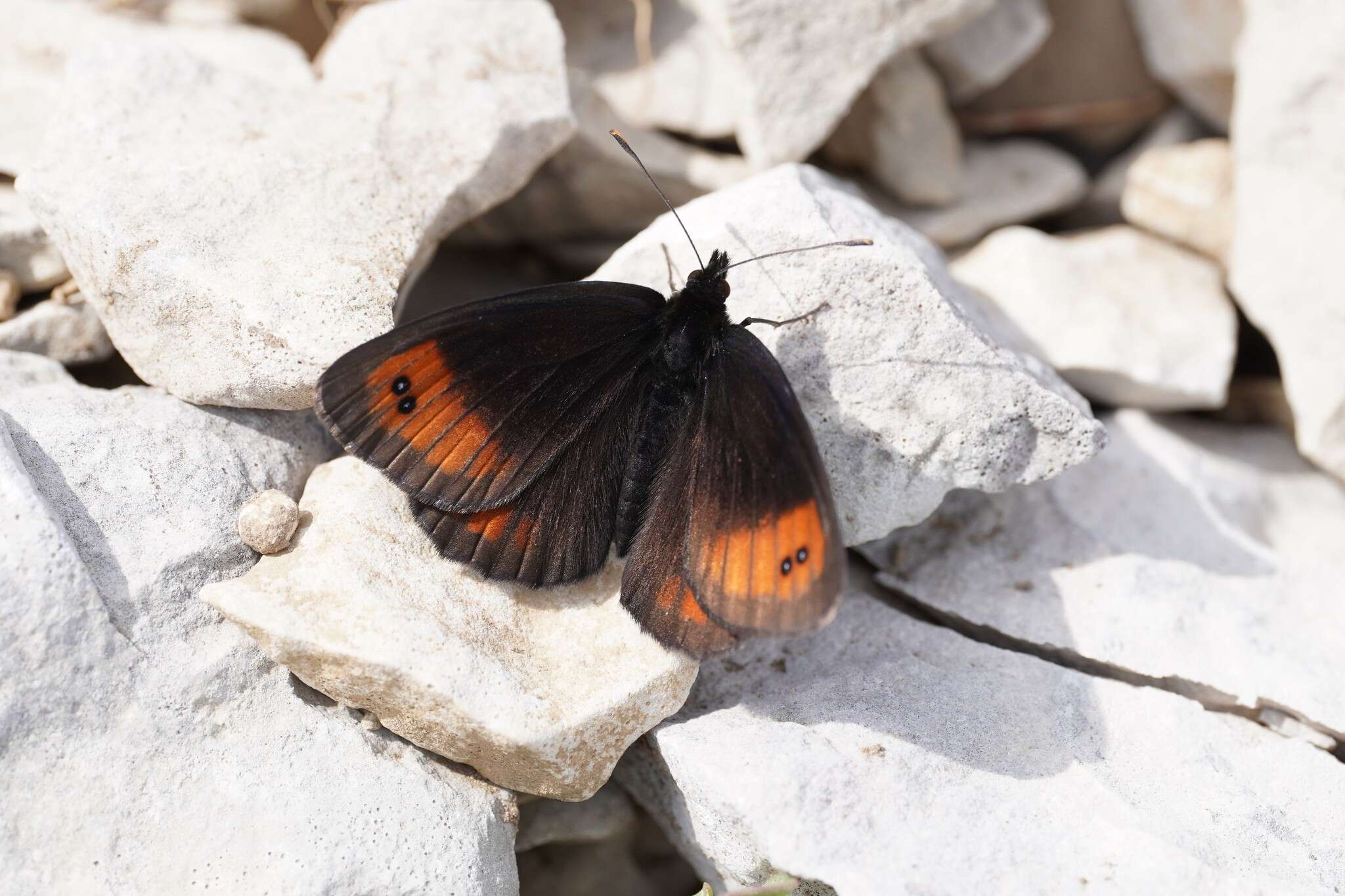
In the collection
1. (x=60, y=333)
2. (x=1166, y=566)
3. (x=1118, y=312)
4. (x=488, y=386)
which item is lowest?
(x=1166, y=566)

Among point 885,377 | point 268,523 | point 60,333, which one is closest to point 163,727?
point 268,523

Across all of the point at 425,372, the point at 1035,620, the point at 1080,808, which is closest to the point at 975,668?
the point at 1035,620

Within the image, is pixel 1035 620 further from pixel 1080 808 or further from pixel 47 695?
pixel 47 695

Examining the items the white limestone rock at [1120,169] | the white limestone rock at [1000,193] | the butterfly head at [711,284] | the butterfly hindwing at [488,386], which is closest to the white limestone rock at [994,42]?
the white limestone rock at [1000,193]

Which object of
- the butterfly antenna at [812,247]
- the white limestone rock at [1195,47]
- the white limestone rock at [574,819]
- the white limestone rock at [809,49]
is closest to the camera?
the butterfly antenna at [812,247]

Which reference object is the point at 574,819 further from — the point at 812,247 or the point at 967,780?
the point at 812,247

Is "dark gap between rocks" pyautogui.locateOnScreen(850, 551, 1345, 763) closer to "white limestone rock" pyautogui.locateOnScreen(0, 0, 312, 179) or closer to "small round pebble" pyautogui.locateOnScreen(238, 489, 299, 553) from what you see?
"small round pebble" pyautogui.locateOnScreen(238, 489, 299, 553)

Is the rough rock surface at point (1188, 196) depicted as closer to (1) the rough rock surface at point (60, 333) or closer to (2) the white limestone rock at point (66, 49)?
(2) the white limestone rock at point (66, 49)
